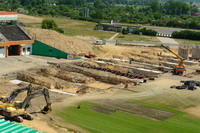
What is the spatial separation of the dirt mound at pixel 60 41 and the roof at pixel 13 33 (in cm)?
260

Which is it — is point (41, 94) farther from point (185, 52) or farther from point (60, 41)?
point (185, 52)

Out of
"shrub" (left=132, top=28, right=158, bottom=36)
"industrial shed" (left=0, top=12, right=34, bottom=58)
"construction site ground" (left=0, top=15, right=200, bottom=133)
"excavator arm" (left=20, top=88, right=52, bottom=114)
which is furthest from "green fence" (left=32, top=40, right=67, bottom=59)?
"shrub" (left=132, top=28, right=158, bottom=36)

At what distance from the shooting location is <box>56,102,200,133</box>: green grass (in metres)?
35.0

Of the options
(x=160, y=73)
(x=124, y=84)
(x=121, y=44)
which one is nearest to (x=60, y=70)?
(x=124, y=84)

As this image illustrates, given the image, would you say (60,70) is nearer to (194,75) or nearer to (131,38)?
(194,75)

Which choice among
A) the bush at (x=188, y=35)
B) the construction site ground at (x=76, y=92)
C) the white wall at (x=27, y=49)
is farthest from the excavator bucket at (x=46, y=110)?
the bush at (x=188, y=35)

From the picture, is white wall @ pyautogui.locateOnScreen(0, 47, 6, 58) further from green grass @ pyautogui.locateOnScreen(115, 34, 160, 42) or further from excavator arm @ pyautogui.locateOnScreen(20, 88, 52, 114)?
green grass @ pyautogui.locateOnScreen(115, 34, 160, 42)

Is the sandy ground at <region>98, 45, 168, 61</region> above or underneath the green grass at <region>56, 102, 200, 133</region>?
above

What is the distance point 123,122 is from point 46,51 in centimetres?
4032

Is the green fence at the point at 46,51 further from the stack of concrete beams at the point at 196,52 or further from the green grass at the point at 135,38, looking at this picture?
the green grass at the point at 135,38

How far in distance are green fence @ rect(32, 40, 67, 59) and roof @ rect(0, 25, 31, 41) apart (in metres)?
2.37

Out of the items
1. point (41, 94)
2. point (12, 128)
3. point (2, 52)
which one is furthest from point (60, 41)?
Result: point (12, 128)

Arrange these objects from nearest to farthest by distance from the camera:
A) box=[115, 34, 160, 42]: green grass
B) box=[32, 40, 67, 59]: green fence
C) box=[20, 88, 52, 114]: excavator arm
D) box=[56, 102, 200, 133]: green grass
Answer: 1. box=[56, 102, 200, 133]: green grass
2. box=[20, 88, 52, 114]: excavator arm
3. box=[32, 40, 67, 59]: green fence
4. box=[115, 34, 160, 42]: green grass

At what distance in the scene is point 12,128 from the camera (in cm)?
2983
